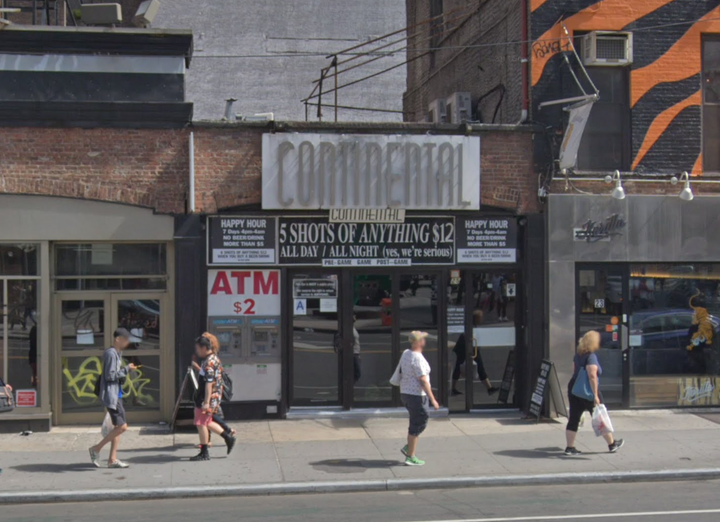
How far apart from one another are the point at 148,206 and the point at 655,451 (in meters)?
8.08

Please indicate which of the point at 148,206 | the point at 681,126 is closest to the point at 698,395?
the point at 681,126

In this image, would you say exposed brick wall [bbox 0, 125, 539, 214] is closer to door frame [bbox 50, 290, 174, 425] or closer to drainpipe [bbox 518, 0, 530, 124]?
door frame [bbox 50, 290, 174, 425]

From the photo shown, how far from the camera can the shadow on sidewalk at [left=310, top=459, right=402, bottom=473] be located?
9891 millimetres

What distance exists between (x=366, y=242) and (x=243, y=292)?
2.10 meters

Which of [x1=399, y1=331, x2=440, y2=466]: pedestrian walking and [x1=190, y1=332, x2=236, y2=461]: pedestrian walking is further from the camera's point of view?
[x1=190, y1=332, x2=236, y2=461]: pedestrian walking

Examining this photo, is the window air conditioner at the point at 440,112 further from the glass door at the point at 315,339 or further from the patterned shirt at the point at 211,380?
the patterned shirt at the point at 211,380

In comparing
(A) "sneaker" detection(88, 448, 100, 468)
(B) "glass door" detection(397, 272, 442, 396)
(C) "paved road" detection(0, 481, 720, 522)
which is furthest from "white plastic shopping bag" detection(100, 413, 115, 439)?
(B) "glass door" detection(397, 272, 442, 396)

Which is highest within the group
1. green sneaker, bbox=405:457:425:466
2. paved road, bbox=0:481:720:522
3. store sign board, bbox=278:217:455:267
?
store sign board, bbox=278:217:455:267

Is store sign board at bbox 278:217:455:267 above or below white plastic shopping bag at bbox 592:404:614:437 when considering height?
above

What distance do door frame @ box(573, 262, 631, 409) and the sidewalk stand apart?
49 cm

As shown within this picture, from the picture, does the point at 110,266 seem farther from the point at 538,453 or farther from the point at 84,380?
the point at 538,453

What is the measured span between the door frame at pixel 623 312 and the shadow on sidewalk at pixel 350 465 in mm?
4564

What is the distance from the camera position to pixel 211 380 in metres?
10.2

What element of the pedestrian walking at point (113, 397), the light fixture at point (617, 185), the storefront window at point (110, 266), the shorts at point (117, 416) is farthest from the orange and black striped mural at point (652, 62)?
the shorts at point (117, 416)
